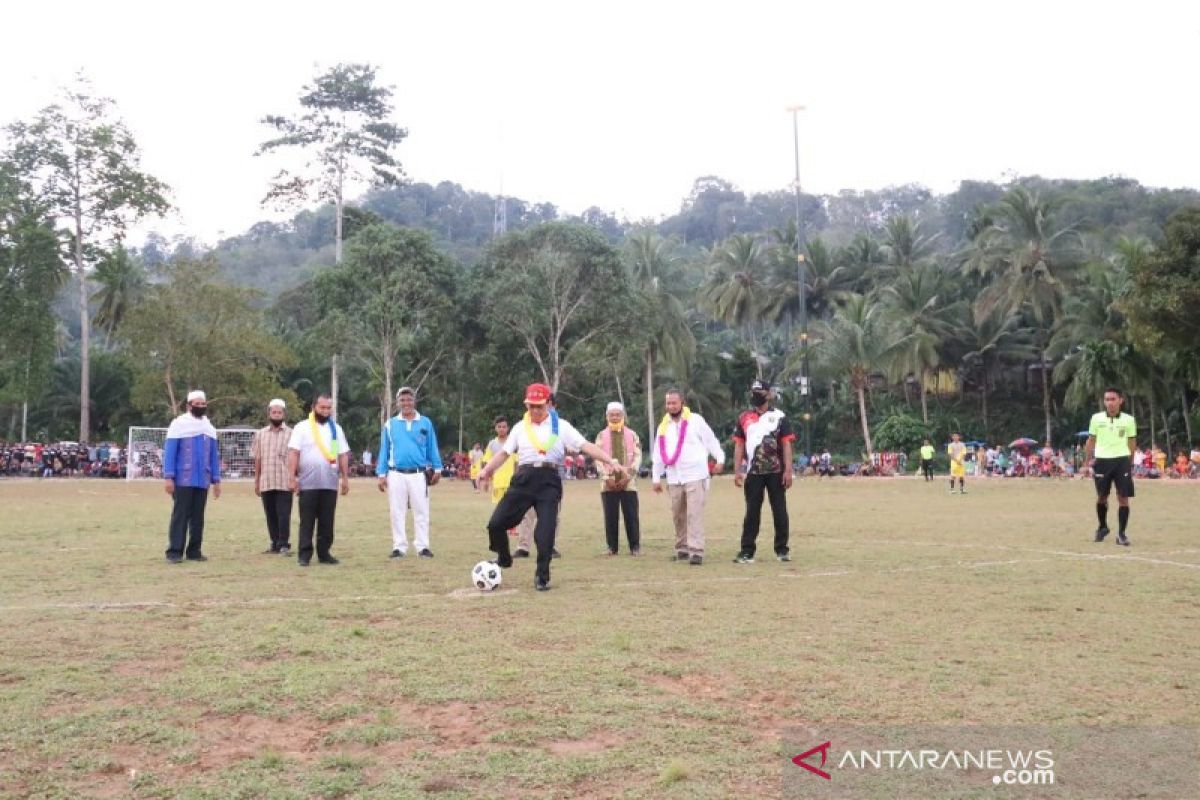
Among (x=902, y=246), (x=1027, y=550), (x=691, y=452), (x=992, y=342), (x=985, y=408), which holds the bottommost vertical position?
(x=1027, y=550)

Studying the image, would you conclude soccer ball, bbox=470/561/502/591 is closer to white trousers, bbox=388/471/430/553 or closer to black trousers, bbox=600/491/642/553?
white trousers, bbox=388/471/430/553

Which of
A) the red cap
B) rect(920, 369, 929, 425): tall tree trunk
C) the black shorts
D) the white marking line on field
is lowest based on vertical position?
the white marking line on field

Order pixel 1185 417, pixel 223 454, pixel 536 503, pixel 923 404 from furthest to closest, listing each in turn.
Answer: pixel 923 404, pixel 1185 417, pixel 223 454, pixel 536 503

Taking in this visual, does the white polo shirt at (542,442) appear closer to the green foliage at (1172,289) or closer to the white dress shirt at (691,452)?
the white dress shirt at (691,452)

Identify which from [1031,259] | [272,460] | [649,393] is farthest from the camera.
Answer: [649,393]

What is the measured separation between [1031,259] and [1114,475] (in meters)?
46.3

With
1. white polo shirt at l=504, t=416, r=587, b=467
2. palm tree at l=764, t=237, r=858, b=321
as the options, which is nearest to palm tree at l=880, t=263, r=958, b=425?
palm tree at l=764, t=237, r=858, b=321

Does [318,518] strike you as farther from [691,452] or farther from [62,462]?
[62,462]

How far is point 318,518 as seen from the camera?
11992 millimetres

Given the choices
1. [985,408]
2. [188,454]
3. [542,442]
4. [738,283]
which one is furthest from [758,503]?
[738,283]

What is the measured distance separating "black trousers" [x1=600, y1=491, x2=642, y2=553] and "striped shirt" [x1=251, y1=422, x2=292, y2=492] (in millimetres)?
3718

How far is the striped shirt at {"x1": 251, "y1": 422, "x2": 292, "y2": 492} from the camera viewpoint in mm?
13148

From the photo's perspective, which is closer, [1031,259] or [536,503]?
[536,503]

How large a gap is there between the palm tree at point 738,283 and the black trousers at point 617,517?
5580cm
